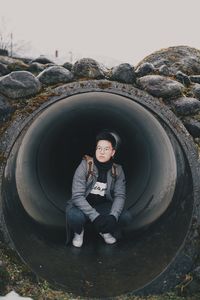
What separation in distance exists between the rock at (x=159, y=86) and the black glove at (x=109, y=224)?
6.68ft

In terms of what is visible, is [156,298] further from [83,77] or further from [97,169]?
[83,77]

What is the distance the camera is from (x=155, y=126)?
620cm

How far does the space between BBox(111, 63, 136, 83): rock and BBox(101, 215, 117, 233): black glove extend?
2123 millimetres

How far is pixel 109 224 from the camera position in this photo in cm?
559

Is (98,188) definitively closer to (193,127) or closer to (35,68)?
(193,127)

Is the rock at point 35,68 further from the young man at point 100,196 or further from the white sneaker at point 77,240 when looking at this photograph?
the white sneaker at point 77,240

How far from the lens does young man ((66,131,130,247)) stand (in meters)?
5.61

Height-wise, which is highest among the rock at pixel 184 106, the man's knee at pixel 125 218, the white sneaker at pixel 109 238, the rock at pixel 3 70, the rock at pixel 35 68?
the rock at pixel 35 68

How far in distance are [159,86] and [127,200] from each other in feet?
6.42

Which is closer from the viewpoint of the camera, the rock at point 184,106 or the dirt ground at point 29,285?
the dirt ground at point 29,285

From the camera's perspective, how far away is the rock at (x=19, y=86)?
6.02 m

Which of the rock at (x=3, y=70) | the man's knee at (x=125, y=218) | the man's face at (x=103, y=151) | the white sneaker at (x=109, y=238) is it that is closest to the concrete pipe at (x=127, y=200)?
the white sneaker at (x=109, y=238)

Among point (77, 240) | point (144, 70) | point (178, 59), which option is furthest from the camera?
point (178, 59)

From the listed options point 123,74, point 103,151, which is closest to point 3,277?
point 103,151
